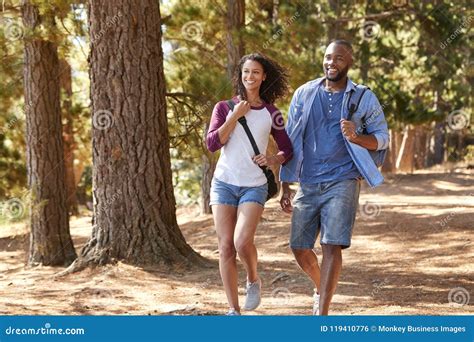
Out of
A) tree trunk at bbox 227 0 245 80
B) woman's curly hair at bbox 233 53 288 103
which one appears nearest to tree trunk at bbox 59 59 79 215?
tree trunk at bbox 227 0 245 80

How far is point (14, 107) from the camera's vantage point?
14.6 metres

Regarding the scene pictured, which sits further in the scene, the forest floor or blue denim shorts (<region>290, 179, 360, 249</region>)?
the forest floor

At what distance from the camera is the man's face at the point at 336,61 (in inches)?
199

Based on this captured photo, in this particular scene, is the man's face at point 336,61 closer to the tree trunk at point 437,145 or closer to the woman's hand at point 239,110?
the woman's hand at point 239,110

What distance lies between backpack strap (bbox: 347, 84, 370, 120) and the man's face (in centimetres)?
13

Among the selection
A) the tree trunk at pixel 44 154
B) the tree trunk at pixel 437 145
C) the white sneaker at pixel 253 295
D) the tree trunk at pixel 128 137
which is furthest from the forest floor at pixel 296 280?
the tree trunk at pixel 437 145

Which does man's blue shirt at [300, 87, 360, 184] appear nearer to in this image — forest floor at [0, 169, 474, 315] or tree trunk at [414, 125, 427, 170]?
forest floor at [0, 169, 474, 315]

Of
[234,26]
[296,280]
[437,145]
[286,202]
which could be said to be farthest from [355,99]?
[437,145]

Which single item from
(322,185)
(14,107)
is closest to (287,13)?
(14,107)

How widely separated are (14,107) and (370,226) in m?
6.98

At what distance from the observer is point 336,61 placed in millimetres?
5055

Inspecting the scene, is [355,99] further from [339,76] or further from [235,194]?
[235,194]

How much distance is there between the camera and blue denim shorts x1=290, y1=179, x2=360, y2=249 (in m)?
4.95

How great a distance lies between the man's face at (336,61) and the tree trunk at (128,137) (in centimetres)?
349
